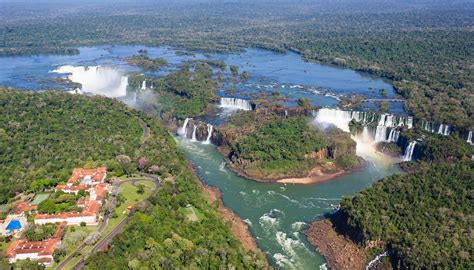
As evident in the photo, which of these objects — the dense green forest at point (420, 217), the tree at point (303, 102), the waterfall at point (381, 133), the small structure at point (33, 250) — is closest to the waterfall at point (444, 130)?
the waterfall at point (381, 133)

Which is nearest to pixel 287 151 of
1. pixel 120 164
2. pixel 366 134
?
pixel 366 134

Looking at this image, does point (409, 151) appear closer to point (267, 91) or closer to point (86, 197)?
point (267, 91)

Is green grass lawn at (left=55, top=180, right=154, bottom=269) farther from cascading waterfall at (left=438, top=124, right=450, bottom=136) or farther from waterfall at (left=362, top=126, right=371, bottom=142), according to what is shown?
cascading waterfall at (left=438, top=124, right=450, bottom=136)

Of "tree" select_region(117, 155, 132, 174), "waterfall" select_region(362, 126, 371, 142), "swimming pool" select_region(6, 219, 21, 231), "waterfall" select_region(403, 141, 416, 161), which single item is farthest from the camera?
"waterfall" select_region(362, 126, 371, 142)

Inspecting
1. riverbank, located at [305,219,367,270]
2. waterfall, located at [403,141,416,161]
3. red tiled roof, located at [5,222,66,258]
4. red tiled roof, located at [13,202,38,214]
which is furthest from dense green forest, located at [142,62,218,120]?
red tiled roof, located at [5,222,66,258]

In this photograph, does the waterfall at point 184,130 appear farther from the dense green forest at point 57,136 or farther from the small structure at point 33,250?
the small structure at point 33,250

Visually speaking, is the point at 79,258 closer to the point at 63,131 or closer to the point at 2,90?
the point at 63,131
